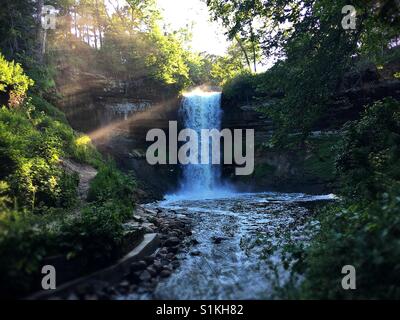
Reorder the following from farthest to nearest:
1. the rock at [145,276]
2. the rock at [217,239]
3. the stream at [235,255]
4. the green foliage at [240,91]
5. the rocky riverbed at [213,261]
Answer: the green foliage at [240,91]
the rock at [217,239]
the rock at [145,276]
the stream at [235,255]
the rocky riverbed at [213,261]

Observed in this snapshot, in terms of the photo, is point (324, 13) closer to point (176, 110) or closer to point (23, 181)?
point (23, 181)

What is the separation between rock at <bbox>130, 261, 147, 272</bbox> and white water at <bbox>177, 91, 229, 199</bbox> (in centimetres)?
1861

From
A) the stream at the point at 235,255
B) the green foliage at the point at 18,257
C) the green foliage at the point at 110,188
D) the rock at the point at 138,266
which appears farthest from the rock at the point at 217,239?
the green foliage at the point at 18,257

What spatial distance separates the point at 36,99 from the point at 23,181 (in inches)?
455

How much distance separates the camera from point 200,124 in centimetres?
2830

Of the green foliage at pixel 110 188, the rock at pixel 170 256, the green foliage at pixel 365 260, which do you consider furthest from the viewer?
the green foliage at pixel 110 188

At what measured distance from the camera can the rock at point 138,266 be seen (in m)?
6.96

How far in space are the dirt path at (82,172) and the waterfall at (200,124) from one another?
1145cm

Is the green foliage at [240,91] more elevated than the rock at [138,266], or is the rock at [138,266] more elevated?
the green foliage at [240,91]

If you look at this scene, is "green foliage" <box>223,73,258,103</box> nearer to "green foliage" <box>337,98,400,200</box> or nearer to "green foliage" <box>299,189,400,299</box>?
"green foliage" <box>337,98,400,200</box>

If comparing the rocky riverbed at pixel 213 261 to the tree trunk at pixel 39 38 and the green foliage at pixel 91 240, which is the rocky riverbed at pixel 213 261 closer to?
the green foliage at pixel 91 240

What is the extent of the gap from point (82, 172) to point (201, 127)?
1475cm

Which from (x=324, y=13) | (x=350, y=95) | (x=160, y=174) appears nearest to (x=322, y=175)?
(x=350, y=95)

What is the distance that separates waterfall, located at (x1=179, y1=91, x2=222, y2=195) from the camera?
26797 millimetres
